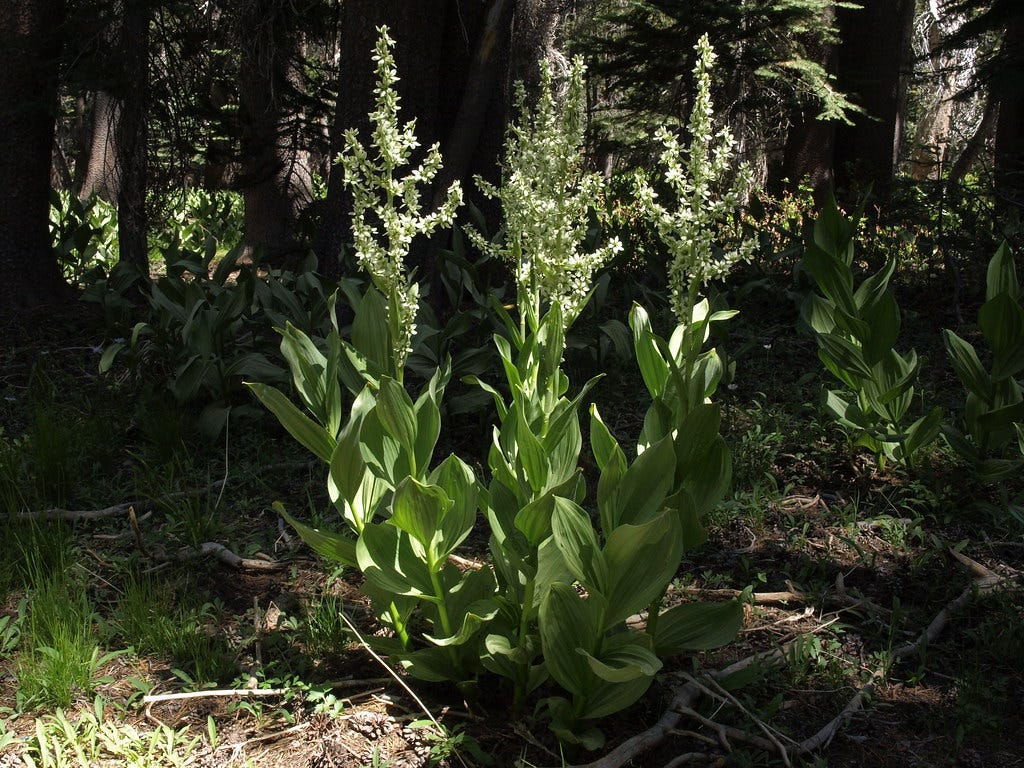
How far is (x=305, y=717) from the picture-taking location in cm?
237

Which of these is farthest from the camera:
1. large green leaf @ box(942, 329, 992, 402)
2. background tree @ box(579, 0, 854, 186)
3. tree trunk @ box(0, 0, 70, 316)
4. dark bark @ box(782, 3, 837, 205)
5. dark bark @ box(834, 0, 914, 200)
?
dark bark @ box(782, 3, 837, 205)

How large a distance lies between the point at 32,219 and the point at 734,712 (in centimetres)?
528

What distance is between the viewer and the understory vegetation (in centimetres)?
220

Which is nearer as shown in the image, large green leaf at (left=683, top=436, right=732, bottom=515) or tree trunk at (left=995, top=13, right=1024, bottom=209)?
large green leaf at (left=683, top=436, right=732, bottom=515)

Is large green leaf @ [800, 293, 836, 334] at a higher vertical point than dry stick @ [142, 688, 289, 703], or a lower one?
higher

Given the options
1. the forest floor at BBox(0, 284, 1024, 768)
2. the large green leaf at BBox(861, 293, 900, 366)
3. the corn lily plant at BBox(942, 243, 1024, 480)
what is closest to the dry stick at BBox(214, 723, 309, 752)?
the forest floor at BBox(0, 284, 1024, 768)

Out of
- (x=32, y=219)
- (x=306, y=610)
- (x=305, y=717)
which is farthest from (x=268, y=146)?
(x=305, y=717)

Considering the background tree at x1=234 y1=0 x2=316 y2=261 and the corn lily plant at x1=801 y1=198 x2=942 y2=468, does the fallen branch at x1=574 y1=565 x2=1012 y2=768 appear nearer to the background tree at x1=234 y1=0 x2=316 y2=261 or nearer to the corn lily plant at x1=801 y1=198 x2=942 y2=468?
the corn lily plant at x1=801 y1=198 x2=942 y2=468

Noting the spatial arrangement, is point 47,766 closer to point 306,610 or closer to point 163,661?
point 163,661

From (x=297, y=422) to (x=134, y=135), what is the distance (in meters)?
3.98

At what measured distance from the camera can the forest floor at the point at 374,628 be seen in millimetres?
2291

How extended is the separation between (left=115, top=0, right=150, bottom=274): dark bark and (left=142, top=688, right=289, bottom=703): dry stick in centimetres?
358

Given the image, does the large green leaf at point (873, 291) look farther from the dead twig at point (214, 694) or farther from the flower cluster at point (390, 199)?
the dead twig at point (214, 694)

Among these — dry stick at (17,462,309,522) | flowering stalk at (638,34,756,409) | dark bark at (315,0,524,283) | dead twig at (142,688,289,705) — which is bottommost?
dead twig at (142,688,289,705)
